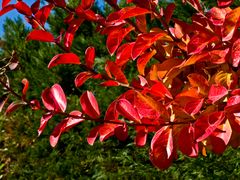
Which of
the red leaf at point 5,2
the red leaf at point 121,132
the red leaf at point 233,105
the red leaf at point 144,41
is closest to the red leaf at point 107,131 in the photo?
the red leaf at point 121,132

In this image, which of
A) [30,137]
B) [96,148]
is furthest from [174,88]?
[30,137]

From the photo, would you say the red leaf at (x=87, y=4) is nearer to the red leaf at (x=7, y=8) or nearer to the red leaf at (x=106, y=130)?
the red leaf at (x=7, y=8)

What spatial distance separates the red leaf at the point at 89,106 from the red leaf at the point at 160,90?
6.8 inches

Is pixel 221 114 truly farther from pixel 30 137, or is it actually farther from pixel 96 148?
pixel 30 137

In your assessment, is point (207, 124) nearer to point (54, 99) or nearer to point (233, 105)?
point (233, 105)

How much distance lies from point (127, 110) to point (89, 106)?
137 mm

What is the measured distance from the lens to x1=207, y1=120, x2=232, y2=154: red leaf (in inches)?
48.7

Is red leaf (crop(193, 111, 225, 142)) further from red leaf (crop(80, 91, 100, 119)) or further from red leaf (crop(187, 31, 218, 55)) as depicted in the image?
red leaf (crop(80, 91, 100, 119))

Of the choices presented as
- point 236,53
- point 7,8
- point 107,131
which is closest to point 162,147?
point 107,131

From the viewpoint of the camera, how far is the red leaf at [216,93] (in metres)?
1.21

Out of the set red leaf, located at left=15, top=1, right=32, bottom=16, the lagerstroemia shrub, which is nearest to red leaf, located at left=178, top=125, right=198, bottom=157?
the lagerstroemia shrub

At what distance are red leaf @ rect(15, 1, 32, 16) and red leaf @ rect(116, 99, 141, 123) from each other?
0.37m

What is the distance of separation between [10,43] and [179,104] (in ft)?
21.2

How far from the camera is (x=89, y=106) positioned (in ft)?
4.54
